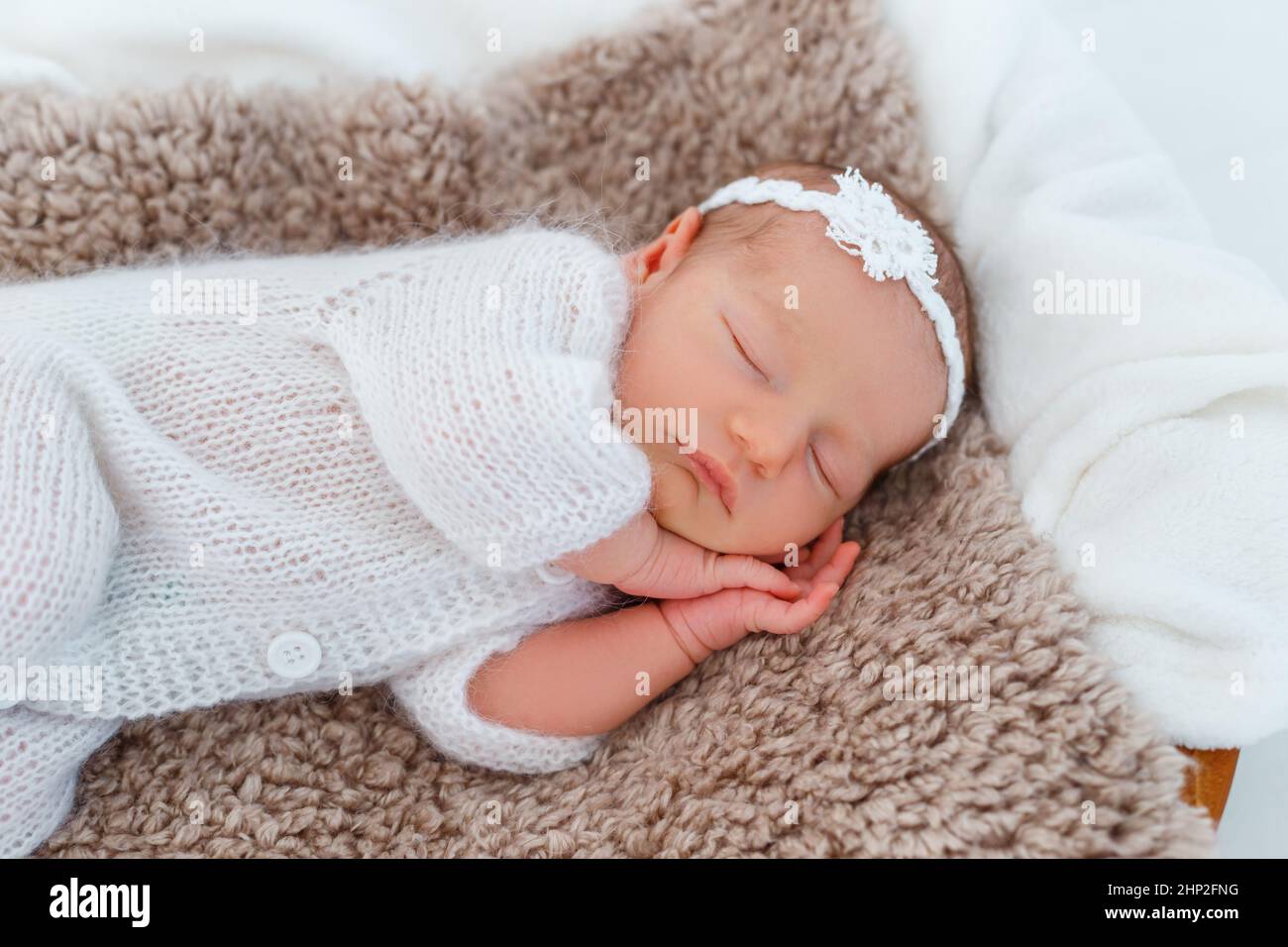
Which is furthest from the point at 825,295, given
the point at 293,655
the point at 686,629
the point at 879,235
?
the point at 293,655

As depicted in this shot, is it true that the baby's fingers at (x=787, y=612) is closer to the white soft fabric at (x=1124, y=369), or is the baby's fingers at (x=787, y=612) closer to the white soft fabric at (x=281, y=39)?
the white soft fabric at (x=1124, y=369)

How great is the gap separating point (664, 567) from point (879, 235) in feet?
1.86

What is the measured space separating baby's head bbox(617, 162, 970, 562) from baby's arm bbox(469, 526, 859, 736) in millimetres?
96

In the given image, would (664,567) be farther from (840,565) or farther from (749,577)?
(840,565)

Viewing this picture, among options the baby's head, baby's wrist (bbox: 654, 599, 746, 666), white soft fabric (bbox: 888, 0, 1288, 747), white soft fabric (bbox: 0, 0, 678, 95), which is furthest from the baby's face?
white soft fabric (bbox: 0, 0, 678, 95)

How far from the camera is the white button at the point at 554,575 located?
59.2 inches

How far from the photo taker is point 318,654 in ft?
4.87

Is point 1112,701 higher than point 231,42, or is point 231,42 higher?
point 231,42

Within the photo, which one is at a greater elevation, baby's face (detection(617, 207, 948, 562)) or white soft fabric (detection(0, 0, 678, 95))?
white soft fabric (detection(0, 0, 678, 95))

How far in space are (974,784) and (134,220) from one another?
5.11 feet

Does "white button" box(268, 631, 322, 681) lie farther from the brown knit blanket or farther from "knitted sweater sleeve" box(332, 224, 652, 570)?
"knitted sweater sleeve" box(332, 224, 652, 570)

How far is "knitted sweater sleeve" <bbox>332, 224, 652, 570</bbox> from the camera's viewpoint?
1.35m
